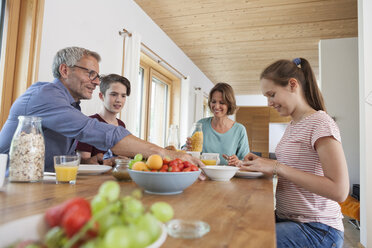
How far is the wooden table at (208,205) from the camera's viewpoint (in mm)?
490

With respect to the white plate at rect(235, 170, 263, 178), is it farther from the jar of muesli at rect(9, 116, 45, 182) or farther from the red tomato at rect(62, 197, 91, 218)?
the red tomato at rect(62, 197, 91, 218)

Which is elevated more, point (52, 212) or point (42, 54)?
point (42, 54)

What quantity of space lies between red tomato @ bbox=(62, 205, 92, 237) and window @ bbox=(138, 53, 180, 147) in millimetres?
3693

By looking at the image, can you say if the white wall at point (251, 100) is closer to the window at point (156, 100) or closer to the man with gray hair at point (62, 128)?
the window at point (156, 100)

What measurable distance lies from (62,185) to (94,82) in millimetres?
812

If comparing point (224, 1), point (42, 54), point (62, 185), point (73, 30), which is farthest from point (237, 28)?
point (62, 185)

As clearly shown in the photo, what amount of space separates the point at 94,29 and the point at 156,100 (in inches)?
89.5

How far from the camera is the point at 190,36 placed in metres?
4.38

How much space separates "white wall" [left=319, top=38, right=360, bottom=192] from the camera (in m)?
3.81

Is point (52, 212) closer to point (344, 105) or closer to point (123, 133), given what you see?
point (123, 133)

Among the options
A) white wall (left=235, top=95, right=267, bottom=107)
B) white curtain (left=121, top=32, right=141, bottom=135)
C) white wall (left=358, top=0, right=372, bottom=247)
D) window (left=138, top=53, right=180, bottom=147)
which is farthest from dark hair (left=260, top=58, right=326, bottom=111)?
white wall (left=235, top=95, right=267, bottom=107)

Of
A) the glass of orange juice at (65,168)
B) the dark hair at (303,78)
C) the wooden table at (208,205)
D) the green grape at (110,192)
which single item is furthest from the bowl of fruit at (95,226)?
the dark hair at (303,78)

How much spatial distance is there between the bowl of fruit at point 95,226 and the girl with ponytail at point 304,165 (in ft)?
2.87

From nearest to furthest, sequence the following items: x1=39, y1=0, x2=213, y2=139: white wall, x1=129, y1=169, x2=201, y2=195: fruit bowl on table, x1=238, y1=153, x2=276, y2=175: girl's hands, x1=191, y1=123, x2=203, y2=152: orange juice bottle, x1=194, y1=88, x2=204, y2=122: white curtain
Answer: x1=129, y1=169, x2=201, y2=195: fruit bowl on table
x1=238, y1=153, x2=276, y2=175: girl's hands
x1=191, y1=123, x2=203, y2=152: orange juice bottle
x1=39, y1=0, x2=213, y2=139: white wall
x1=194, y1=88, x2=204, y2=122: white curtain
